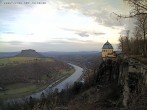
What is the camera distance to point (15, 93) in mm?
71562

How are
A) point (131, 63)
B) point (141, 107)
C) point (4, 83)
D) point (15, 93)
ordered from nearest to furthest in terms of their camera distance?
point (141, 107) → point (131, 63) → point (15, 93) → point (4, 83)

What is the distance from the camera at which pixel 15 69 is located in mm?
109625

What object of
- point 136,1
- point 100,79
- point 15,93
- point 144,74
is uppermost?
point 136,1

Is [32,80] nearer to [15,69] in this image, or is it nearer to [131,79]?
[15,69]

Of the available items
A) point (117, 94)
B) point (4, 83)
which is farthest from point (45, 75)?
point (117, 94)

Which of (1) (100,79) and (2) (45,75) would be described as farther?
(2) (45,75)

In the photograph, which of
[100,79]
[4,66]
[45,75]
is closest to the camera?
[100,79]

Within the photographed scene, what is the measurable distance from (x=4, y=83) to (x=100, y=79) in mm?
57594

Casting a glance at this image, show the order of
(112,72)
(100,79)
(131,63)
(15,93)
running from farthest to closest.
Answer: (15,93) < (100,79) < (112,72) < (131,63)

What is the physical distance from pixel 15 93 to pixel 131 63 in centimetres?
5708

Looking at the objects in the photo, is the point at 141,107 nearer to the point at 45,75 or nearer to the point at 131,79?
the point at 131,79

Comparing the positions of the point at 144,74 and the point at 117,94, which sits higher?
the point at 144,74

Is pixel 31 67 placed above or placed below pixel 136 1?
below

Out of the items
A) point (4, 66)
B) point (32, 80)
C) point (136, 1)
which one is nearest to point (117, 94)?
point (136, 1)
